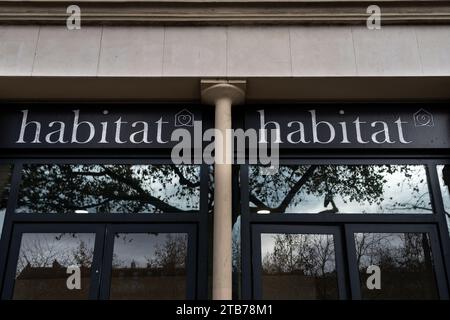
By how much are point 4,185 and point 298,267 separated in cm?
412

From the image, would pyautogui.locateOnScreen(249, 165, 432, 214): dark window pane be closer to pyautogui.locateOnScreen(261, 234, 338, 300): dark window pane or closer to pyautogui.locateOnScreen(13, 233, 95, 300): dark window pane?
pyautogui.locateOnScreen(261, 234, 338, 300): dark window pane

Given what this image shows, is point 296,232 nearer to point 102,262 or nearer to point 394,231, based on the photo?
point 394,231

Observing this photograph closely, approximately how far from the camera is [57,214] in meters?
6.25

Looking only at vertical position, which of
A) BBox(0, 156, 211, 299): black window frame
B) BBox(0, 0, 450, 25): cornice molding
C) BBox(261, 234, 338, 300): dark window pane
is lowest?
BBox(261, 234, 338, 300): dark window pane

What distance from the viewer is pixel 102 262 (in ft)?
19.7

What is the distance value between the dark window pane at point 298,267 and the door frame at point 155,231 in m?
0.88

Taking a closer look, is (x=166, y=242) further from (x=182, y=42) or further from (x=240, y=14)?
(x=240, y=14)

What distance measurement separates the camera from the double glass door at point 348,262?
231 inches

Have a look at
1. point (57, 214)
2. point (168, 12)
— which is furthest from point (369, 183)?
point (57, 214)

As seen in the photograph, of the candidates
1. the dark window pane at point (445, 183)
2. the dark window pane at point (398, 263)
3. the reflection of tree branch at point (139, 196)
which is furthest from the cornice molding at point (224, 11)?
the dark window pane at point (398, 263)

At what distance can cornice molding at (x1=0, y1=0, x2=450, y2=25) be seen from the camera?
6578mm

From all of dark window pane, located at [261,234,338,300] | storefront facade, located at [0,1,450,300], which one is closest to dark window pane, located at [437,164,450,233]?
storefront facade, located at [0,1,450,300]

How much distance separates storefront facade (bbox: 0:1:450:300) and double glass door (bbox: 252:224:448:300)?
0.07ft
